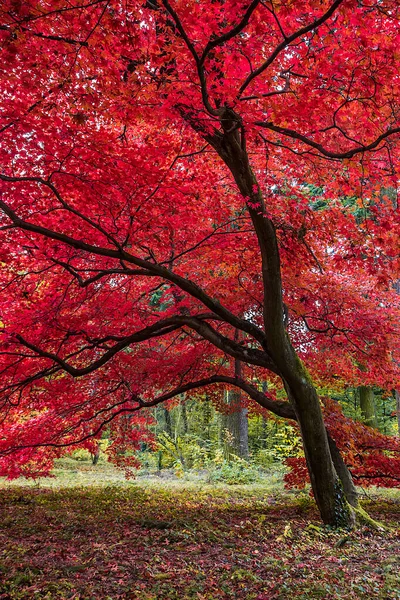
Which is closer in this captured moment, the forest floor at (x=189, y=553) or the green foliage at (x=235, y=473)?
the forest floor at (x=189, y=553)

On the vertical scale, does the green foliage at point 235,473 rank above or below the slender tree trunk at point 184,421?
below

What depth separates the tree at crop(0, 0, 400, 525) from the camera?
4.63 m

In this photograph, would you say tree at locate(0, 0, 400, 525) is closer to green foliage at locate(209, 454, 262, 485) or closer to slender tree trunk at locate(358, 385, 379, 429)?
green foliage at locate(209, 454, 262, 485)

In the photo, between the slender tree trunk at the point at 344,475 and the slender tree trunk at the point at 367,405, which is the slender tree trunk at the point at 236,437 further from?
the slender tree trunk at the point at 344,475

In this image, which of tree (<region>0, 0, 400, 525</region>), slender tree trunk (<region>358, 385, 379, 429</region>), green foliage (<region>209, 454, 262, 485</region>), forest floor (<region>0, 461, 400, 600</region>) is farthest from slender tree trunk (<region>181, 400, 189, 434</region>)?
tree (<region>0, 0, 400, 525</region>)

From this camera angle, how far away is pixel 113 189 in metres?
5.77

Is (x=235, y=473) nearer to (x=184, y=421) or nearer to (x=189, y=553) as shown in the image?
(x=184, y=421)

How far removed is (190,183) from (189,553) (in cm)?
497

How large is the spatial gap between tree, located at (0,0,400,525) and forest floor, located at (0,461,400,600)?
93 centimetres

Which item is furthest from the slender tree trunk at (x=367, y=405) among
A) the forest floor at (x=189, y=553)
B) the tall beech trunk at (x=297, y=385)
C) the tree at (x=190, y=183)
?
the tall beech trunk at (x=297, y=385)

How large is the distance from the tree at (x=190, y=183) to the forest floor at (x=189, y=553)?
932mm

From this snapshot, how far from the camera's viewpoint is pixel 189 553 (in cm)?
484

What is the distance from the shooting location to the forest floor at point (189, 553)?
3.66 metres

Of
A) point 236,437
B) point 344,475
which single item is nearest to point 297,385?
point 344,475
